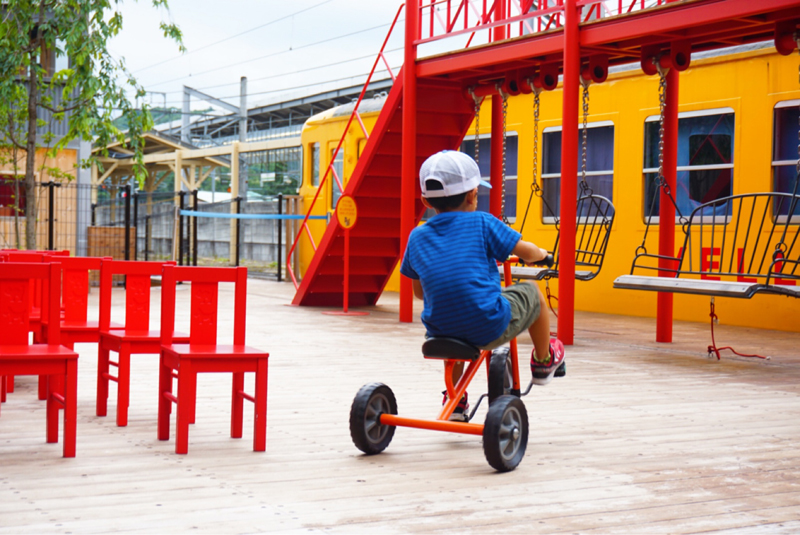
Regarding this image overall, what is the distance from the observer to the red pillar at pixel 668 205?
9.10 m

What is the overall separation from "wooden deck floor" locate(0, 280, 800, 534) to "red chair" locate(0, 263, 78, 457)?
18 cm

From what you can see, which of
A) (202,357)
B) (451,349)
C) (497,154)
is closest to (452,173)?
(451,349)

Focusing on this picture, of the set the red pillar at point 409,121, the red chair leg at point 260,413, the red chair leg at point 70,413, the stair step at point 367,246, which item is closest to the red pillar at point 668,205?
the red pillar at point 409,121

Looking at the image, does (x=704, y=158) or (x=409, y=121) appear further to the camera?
(x=704, y=158)

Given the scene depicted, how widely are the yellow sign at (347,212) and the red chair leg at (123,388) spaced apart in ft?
21.6

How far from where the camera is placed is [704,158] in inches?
439

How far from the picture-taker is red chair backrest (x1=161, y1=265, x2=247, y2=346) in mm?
4500

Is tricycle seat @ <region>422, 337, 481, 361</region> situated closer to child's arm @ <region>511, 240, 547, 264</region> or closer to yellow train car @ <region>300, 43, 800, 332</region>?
child's arm @ <region>511, 240, 547, 264</region>

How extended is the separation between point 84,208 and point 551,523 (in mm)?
16695

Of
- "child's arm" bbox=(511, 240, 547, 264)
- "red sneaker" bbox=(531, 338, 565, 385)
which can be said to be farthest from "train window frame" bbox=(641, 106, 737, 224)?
"child's arm" bbox=(511, 240, 547, 264)

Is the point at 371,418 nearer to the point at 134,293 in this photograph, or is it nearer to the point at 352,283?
the point at 134,293

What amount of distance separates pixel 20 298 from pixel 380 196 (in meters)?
7.56

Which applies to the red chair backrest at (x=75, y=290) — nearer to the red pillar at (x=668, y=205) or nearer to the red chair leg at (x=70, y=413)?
the red chair leg at (x=70, y=413)

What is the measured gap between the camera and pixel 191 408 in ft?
14.4
